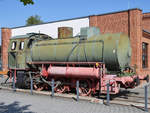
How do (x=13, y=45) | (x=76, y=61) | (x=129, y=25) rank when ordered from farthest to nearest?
(x=129, y=25) < (x=13, y=45) < (x=76, y=61)

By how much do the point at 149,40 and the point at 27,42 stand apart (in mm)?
11573

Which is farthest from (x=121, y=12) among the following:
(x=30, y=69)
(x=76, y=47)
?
(x=30, y=69)

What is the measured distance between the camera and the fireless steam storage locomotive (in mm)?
10031

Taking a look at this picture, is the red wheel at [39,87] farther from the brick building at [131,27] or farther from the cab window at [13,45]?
the brick building at [131,27]

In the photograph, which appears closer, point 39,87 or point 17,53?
point 39,87

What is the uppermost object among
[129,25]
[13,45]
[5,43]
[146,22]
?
[146,22]

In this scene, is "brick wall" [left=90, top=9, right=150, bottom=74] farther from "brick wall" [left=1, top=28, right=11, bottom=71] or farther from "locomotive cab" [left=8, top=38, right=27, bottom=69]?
"brick wall" [left=1, top=28, right=11, bottom=71]

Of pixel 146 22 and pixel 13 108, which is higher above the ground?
pixel 146 22

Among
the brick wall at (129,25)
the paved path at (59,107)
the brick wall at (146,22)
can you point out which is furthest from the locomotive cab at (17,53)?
the brick wall at (146,22)

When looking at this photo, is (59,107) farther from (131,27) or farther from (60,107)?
(131,27)

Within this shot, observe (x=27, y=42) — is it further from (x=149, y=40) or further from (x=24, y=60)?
(x=149, y=40)

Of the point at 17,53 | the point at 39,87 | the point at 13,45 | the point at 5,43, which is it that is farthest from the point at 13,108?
the point at 5,43

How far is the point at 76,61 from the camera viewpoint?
11008mm

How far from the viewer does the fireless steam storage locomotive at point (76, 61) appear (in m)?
10.0
